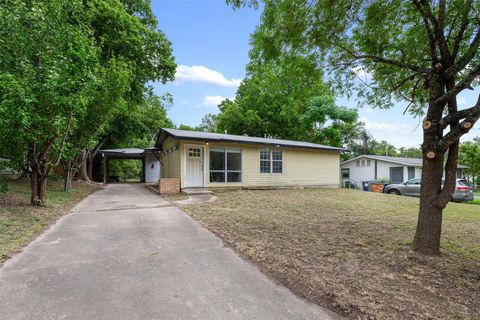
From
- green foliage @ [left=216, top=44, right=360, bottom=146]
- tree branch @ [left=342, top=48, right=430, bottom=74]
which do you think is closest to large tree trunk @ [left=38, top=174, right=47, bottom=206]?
tree branch @ [left=342, top=48, right=430, bottom=74]

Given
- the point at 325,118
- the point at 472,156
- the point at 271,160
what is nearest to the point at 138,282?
the point at 271,160

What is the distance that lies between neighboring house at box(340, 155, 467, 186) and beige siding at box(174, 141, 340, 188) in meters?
7.19

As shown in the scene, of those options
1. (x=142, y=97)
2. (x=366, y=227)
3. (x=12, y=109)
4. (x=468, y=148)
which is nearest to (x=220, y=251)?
(x=366, y=227)

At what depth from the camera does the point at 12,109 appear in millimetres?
5191

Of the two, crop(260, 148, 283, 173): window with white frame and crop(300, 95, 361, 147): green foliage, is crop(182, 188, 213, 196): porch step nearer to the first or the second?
crop(260, 148, 283, 173): window with white frame

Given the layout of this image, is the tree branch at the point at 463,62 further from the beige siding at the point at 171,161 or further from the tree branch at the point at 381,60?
the beige siding at the point at 171,161

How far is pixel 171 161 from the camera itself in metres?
13.2

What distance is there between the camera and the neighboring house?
796 inches

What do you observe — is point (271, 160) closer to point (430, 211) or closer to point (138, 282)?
point (430, 211)

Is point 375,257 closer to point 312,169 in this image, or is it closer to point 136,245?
point 136,245

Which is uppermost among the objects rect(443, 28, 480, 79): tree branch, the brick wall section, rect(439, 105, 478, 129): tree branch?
rect(443, 28, 480, 79): tree branch

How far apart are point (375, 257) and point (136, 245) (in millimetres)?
3803

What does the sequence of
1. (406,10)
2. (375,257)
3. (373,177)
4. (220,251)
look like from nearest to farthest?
(375,257)
(220,251)
(406,10)
(373,177)

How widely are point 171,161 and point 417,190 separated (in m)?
13.1
